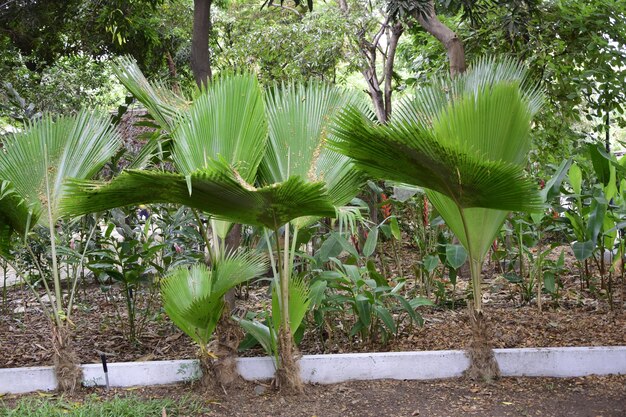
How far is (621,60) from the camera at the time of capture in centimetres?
623

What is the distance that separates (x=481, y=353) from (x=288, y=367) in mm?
915

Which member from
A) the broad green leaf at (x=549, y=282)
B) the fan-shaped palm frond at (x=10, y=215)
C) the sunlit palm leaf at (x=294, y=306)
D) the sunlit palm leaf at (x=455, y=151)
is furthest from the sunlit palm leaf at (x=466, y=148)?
the fan-shaped palm frond at (x=10, y=215)

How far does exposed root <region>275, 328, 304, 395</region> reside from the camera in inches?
128

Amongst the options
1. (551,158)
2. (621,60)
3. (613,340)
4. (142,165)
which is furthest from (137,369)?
(621,60)

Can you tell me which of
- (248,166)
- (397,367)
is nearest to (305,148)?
(248,166)

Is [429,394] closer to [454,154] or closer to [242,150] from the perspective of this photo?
[454,154]

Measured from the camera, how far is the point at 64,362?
11.2 ft

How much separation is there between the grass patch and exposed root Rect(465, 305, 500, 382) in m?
1.28

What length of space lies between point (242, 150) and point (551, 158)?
4223mm

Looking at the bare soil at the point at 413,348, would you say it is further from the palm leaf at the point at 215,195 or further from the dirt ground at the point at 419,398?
the palm leaf at the point at 215,195

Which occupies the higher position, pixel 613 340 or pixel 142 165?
pixel 142 165

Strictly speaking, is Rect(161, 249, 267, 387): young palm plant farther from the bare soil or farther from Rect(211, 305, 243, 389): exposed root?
the bare soil

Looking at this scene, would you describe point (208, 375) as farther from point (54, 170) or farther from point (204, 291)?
point (54, 170)

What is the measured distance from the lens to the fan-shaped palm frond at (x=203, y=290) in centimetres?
313
